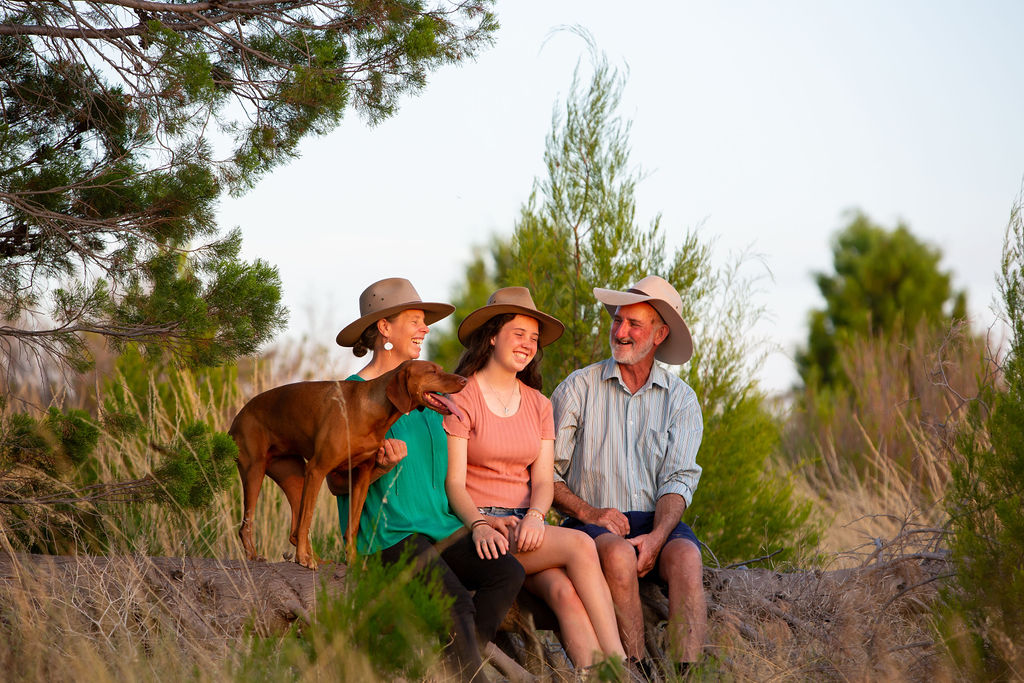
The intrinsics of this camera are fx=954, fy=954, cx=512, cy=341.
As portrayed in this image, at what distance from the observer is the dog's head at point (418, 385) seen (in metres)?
4.00

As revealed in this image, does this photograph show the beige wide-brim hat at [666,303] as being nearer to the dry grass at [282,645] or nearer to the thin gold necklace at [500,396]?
the thin gold necklace at [500,396]

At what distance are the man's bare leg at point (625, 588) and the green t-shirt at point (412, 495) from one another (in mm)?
671

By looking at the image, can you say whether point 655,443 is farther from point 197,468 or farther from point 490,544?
point 197,468

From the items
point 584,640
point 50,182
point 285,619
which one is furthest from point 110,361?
point 584,640

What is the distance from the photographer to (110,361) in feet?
27.0

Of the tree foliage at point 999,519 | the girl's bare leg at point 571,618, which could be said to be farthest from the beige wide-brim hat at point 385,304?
the tree foliage at point 999,519

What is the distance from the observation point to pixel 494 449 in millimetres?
4316

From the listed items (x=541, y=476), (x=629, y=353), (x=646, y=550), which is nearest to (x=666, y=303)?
(x=629, y=353)

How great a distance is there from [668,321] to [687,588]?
143cm

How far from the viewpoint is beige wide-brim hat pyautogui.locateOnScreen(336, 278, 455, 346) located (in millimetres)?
4520

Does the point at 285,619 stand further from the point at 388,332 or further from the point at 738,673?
the point at 738,673

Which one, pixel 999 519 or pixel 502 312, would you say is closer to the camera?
pixel 999 519

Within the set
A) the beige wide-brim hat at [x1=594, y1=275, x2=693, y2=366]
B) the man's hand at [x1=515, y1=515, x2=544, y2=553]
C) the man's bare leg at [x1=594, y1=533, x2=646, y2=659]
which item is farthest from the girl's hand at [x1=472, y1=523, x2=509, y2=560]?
the beige wide-brim hat at [x1=594, y1=275, x2=693, y2=366]

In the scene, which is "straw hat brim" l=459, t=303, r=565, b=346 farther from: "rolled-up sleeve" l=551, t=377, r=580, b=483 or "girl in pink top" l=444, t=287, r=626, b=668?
"rolled-up sleeve" l=551, t=377, r=580, b=483
